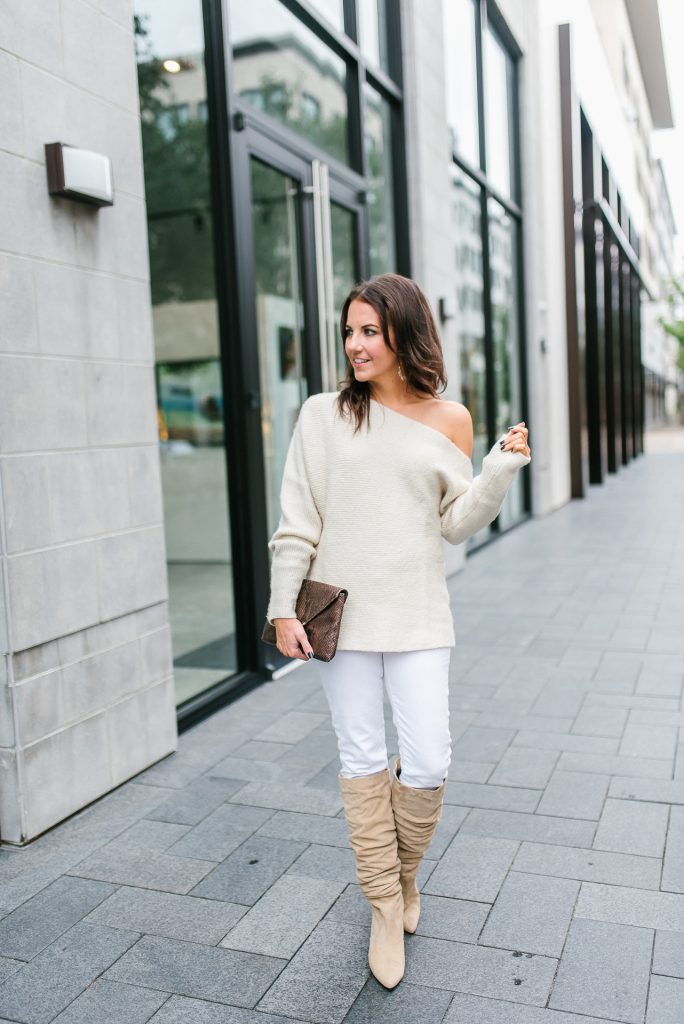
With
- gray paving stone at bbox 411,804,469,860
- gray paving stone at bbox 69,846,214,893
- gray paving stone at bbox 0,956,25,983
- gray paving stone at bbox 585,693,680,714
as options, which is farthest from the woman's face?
gray paving stone at bbox 585,693,680,714

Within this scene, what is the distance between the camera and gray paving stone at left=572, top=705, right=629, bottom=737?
3.91 meters

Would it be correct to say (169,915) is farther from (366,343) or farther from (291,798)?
(366,343)

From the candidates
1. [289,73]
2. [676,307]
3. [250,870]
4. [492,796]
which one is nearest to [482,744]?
[492,796]

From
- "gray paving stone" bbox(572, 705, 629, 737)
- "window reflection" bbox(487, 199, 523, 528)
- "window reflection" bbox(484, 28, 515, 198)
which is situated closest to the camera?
"gray paving stone" bbox(572, 705, 629, 737)

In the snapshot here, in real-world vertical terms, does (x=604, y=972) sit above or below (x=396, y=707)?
below

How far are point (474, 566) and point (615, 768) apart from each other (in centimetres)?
467

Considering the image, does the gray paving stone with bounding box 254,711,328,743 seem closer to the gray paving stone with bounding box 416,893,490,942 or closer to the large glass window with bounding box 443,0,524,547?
the gray paving stone with bounding box 416,893,490,942

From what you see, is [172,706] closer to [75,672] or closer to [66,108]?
[75,672]

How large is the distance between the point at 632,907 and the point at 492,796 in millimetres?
836

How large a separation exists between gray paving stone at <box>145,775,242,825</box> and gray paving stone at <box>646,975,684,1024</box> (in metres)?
1.57

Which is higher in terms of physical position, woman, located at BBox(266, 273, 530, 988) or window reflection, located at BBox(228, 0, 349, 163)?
window reflection, located at BBox(228, 0, 349, 163)

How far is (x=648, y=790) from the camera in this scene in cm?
331

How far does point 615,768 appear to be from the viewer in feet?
11.5

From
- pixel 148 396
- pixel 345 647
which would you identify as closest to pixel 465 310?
pixel 148 396
